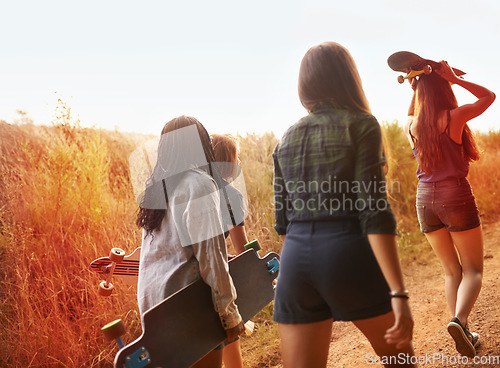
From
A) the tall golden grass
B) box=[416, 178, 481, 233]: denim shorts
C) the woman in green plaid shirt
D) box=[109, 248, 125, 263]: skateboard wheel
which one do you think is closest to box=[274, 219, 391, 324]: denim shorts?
the woman in green plaid shirt

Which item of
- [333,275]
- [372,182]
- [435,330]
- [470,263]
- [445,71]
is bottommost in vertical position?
[435,330]

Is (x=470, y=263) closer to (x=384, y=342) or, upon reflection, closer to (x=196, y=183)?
(x=384, y=342)

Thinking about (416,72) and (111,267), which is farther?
(416,72)

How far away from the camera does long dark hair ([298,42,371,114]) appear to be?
1.52 meters

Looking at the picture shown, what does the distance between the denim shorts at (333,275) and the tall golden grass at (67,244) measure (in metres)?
1.18

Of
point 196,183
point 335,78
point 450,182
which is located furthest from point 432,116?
point 196,183

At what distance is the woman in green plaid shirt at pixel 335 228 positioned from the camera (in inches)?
55.7

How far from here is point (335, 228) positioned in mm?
1451

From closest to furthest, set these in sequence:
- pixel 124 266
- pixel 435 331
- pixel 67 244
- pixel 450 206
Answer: pixel 124 266 < pixel 450 206 < pixel 435 331 < pixel 67 244

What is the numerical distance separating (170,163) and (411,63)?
5.75 feet

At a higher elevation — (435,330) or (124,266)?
(124,266)

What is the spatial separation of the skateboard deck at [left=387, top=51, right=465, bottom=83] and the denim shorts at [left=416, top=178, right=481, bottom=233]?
706 millimetres

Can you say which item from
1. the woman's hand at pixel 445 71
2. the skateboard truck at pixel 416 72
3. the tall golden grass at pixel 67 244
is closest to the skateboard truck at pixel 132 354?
the tall golden grass at pixel 67 244

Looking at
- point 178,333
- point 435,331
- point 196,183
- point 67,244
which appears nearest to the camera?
point 178,333
